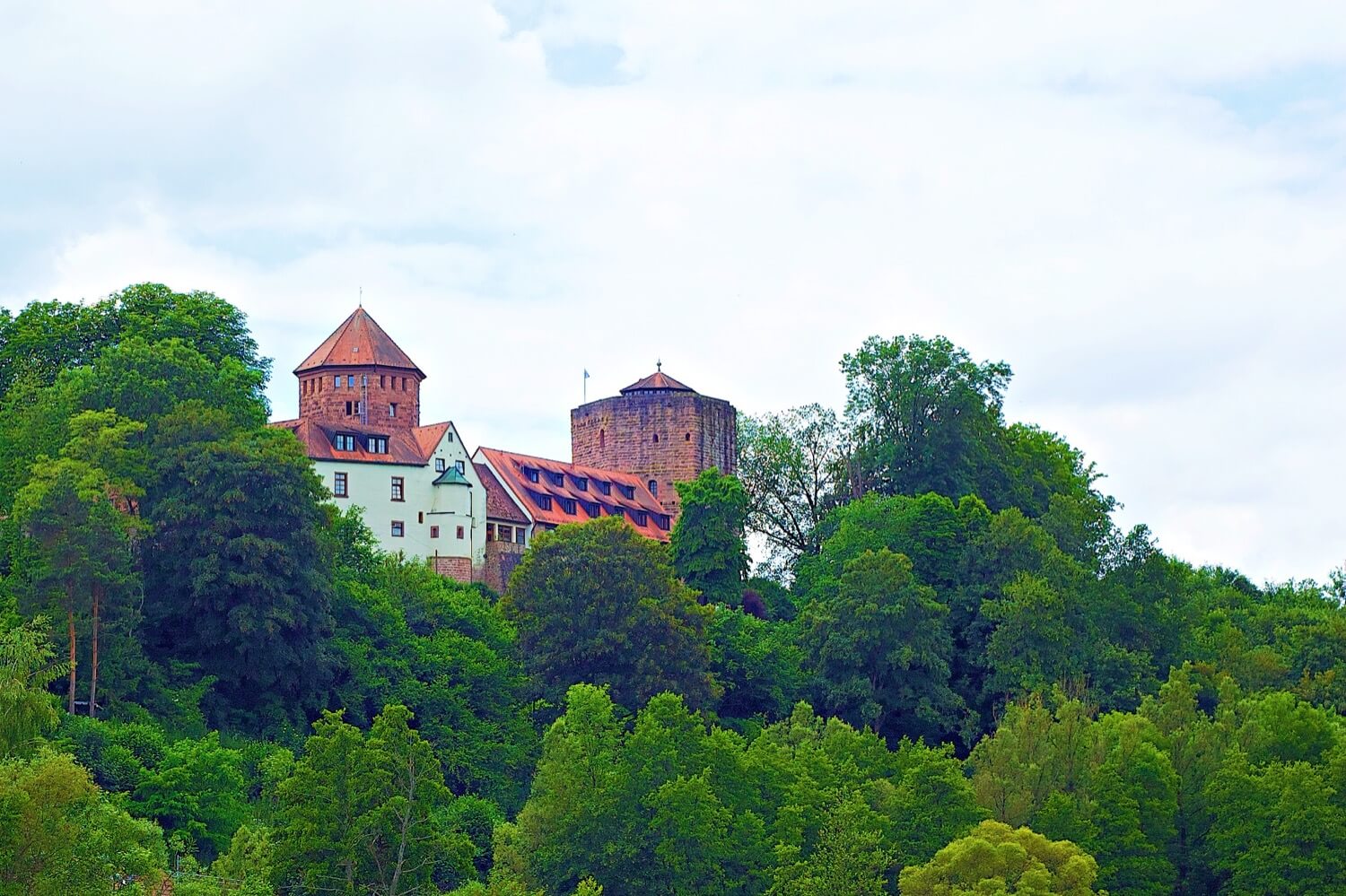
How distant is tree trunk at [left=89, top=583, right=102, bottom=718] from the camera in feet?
197

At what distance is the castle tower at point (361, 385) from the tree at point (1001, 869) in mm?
39588

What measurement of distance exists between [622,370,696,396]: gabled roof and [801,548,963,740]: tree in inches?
1161

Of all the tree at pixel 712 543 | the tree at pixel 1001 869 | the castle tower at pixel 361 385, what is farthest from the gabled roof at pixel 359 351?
the tree at pixel 1001 869

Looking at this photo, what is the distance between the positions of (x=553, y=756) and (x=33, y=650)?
43.9ft

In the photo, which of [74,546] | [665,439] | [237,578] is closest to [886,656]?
[237,578]

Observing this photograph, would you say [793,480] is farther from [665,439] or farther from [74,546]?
[74,546]

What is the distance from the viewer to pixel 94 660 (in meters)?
60.1

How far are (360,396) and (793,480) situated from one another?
22.9m

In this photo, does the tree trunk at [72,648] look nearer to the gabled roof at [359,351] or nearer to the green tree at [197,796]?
the green tree at [197,796]

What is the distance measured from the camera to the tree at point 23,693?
1959 inches

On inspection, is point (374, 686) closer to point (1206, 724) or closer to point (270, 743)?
point (270, 743)

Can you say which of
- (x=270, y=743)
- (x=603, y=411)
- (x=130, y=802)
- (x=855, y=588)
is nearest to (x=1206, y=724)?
(x=855, y=588)

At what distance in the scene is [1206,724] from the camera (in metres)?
71.2

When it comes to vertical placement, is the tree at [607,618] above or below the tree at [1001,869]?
above
